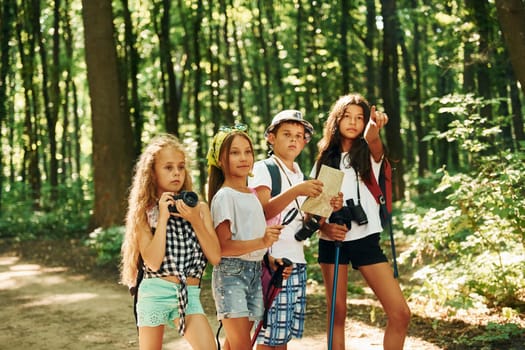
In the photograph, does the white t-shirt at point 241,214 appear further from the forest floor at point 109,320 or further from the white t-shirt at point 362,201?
the forest floor at point 109,320

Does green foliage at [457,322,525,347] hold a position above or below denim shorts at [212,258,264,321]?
below

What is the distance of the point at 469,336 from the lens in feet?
22.2

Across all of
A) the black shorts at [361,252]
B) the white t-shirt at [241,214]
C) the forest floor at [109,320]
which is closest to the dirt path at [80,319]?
the forest floor at [109,320]

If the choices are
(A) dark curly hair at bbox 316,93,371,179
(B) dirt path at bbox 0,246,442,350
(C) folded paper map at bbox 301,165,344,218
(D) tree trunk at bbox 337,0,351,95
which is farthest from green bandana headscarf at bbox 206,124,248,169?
(D) tree trunk at bbox 337,0,351,95

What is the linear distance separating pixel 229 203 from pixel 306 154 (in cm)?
2939

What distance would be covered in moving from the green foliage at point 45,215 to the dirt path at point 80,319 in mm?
5754

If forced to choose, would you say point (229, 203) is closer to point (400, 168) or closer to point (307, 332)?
point (307, 332)

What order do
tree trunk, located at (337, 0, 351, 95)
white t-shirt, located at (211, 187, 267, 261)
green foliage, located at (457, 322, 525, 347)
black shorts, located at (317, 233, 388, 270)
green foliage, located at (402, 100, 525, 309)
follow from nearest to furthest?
white t-shirt, located at (211, 187, 267, 261) < black shorts, located at (317, 233, 388, 270) < green foliage, located at (457, 322, 525, 347) < green foliage, located at (402, 100, 525, 309) < tree trunk, located at (337, 0, 351, 95)

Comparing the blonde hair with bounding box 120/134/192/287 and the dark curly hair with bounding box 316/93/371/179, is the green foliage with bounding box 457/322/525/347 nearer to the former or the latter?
the dark curly hair with bounding box 316/93/371/179

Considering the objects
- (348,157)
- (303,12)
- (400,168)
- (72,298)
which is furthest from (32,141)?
(348,157)

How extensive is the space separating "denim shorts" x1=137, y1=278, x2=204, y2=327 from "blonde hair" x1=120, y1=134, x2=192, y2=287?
18 cm

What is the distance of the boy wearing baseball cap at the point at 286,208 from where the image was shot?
15.1 ft

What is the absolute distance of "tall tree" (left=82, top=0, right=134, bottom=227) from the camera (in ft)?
47.9

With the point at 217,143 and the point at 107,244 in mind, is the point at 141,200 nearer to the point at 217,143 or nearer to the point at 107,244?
the point at 217,143
